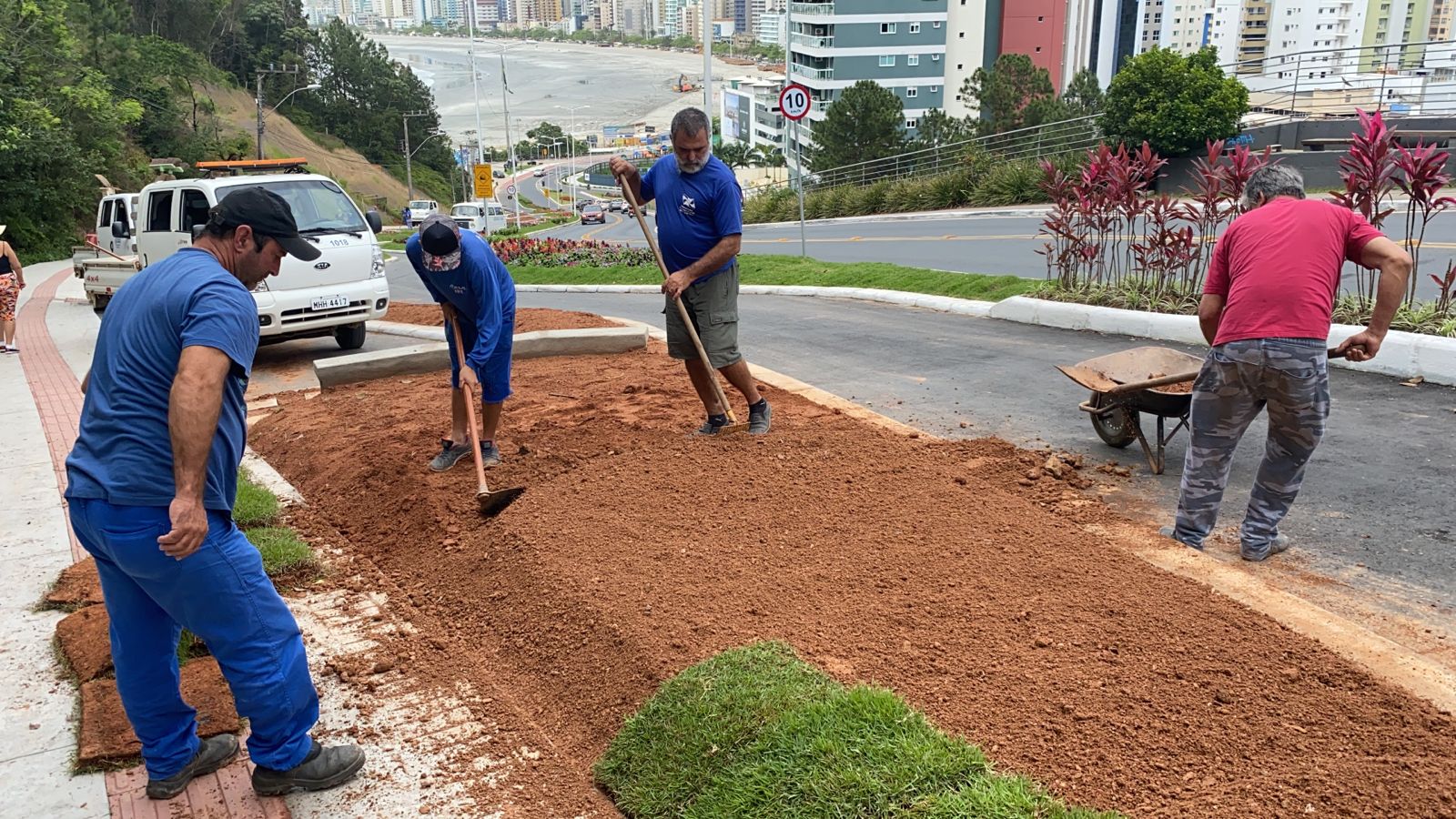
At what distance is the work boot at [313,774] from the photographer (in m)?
3.23

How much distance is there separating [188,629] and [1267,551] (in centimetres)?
419

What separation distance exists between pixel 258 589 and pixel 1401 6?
188176 millimetres

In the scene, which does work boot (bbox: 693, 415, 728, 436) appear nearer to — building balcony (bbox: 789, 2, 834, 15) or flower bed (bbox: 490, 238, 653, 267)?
flower bed (bbox: 490, 238, 653, 267)

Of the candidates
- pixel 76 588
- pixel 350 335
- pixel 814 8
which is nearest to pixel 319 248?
pixel 350 335

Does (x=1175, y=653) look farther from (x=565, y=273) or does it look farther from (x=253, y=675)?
(x=565, y=273)

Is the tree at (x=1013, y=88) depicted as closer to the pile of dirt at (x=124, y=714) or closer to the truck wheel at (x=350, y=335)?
the truck wheel at (x=350, y=335)

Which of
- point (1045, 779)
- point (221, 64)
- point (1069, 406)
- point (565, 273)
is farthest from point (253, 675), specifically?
point (221, 64)

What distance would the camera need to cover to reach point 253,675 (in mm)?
3168

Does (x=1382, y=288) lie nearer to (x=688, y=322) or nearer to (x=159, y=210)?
(x=688, y=322)

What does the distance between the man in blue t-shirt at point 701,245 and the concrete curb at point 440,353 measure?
2.99 m

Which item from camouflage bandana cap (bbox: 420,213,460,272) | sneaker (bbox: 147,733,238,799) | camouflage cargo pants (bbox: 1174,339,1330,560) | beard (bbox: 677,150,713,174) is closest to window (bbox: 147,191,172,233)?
camouflage bandana cap (bbox: 420,213,460,272)

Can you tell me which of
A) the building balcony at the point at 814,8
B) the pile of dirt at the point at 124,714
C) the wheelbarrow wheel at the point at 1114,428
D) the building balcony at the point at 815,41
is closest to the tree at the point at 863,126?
the wheelbarrow wheel at the point at 1114,428

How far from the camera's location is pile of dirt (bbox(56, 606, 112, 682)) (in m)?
3.99

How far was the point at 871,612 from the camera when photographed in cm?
383
